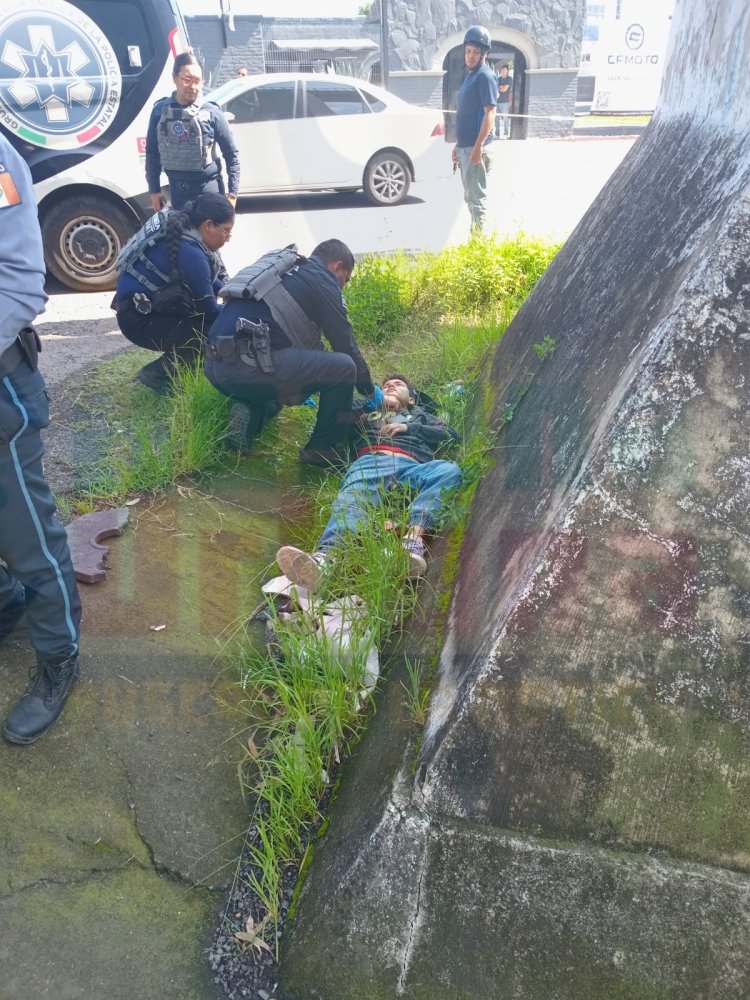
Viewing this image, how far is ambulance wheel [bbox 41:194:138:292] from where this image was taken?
21.7 ft

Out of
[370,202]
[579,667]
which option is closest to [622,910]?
[579,667]

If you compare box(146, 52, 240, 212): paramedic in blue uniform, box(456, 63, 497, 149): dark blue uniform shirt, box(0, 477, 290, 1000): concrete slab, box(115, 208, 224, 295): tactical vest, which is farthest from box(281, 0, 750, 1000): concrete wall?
box(456, 63, 497, 149): dark blue uniform shirt

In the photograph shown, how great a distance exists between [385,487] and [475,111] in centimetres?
542

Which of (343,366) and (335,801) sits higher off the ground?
(343,366)

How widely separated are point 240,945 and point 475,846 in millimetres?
621

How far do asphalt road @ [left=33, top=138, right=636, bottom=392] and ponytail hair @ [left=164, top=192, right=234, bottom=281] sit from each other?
1.12 m

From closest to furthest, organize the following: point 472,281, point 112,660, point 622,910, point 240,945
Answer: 1. point 622,910
2. point 240,945
3. point 112,660
4. point 472,281

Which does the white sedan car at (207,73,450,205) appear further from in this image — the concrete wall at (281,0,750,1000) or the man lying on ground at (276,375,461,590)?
the concrete wall at (281,0,750,1000)

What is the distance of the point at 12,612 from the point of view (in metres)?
2.74

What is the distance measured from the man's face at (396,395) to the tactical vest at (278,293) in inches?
17.5

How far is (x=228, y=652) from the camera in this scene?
9.14 feet

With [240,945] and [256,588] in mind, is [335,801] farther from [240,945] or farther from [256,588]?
[256,588]

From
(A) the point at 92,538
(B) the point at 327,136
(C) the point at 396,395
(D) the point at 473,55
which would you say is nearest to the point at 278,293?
(C) the point at 396,395

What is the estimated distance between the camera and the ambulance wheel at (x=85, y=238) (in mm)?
6609
